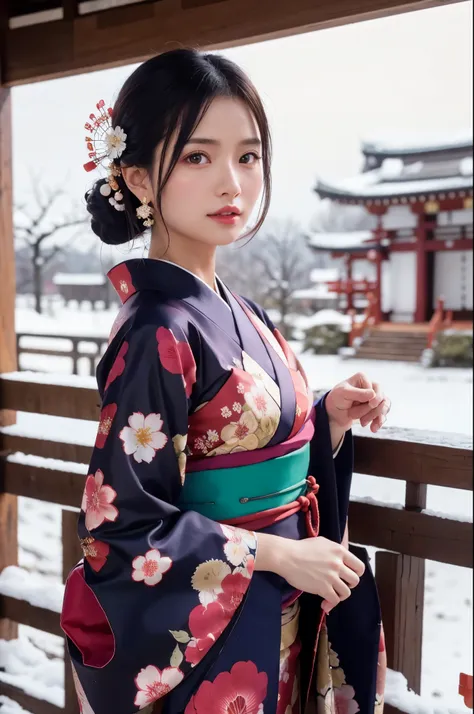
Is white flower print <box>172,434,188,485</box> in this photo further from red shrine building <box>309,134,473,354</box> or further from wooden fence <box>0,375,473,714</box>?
red shrine building <box>309,134,473,354</box>

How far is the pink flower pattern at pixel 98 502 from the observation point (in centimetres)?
90

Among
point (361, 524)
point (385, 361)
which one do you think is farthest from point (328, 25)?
point (385, 361)

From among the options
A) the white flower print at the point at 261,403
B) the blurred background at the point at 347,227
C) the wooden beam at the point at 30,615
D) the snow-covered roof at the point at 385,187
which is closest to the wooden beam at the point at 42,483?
the wooden beam at the point at 30,615

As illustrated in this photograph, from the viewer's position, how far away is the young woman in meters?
0.90

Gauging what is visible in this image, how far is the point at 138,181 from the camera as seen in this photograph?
1052 mm

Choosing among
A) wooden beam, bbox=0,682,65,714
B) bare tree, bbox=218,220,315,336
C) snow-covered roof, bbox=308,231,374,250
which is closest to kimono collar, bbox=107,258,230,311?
wooden beam, bbox=0,682,65,714

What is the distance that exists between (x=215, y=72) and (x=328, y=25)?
1.67 feet

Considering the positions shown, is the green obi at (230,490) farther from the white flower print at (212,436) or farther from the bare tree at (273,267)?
the bare tree at (273,267)

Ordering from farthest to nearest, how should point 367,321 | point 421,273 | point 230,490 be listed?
point 367,321 → point 421,273 → point 230,490

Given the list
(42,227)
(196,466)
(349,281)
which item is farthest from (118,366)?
(349,281)

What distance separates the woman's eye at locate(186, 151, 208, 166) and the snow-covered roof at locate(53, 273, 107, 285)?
20299 millimetres

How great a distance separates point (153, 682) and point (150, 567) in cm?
16

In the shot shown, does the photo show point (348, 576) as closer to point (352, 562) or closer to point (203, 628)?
point (352, 562)

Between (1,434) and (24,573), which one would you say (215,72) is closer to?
(1,434)
